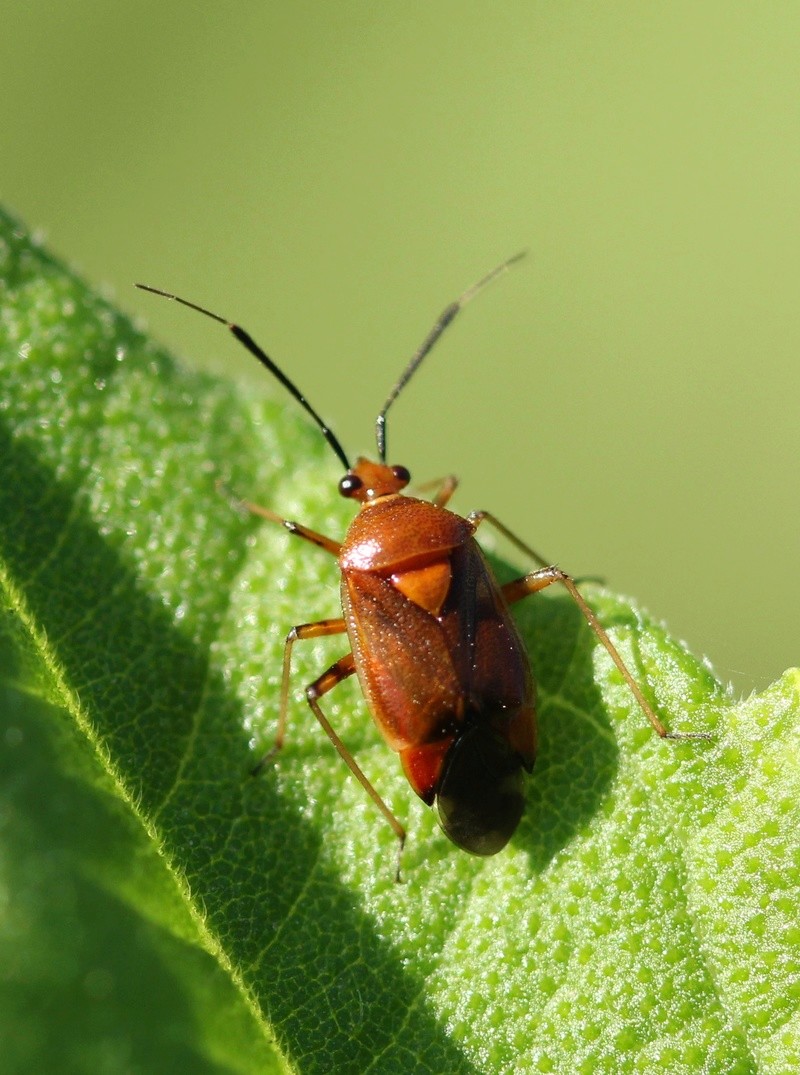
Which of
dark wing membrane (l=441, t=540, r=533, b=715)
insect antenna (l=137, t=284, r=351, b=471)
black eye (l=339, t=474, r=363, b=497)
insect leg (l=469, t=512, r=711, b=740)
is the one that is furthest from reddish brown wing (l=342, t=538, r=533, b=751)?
insect antenna (l=137, t=284, r=351, b=471)

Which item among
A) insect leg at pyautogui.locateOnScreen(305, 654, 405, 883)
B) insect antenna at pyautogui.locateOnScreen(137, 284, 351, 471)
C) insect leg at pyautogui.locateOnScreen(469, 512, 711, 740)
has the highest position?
insect leg at pyautogui.locateOnScreen(469, 512, 711, 740)

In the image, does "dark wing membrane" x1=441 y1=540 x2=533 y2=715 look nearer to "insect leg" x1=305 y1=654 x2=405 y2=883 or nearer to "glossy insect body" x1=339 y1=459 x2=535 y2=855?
"glossy insect body" x1=339 y1=459 x2=535 y2=855

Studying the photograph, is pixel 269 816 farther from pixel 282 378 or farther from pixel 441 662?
pixel 282 378

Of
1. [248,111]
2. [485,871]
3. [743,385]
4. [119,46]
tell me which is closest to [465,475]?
[743,385]

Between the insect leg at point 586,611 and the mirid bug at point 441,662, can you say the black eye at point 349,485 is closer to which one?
the mirid bug at point 441,662

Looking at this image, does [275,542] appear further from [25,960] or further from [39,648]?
[25,960]
